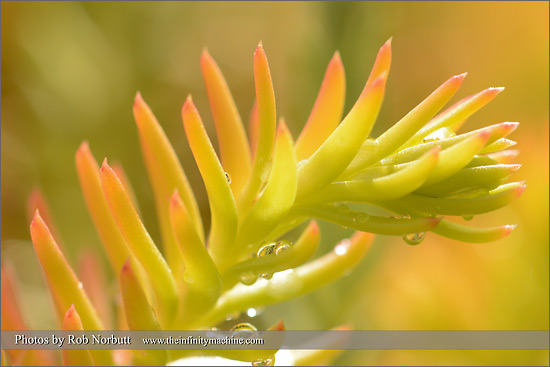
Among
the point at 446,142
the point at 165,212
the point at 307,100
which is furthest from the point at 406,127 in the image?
the point at 307,100

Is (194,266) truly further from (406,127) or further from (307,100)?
(307,100)

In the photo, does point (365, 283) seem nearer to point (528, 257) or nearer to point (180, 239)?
point (528, 257)

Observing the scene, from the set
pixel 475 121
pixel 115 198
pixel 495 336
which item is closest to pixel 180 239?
pixel 115 198

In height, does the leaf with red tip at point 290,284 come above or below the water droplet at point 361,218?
above

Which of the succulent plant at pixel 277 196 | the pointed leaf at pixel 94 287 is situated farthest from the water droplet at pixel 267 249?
the pointed leaf at pixel 94 287

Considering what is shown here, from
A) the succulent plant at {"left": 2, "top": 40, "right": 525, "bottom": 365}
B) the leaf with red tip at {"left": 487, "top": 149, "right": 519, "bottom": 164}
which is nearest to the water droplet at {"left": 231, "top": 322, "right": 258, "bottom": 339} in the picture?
the succulent plant at {"left": 2, "top": 40, "right": 525, "bottom": 365}

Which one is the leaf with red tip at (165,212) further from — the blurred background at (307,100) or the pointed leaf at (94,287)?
the blurred background at (307,100)

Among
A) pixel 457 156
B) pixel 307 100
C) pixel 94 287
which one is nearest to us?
pixel 457 156

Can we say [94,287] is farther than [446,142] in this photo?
Yes
